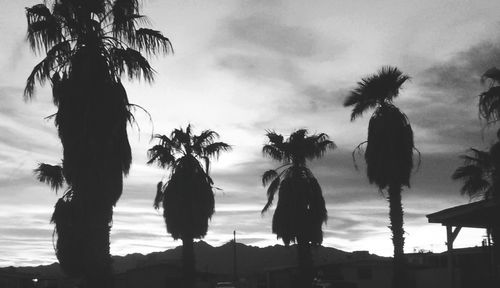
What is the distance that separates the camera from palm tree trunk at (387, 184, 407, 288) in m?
31.3

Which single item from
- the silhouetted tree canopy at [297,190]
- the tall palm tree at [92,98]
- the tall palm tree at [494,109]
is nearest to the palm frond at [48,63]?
the tall palm tree at [92,98]

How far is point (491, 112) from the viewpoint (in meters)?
24.0

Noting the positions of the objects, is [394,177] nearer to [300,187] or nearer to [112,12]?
[300,187]

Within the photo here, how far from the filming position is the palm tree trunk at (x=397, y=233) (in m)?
31.3

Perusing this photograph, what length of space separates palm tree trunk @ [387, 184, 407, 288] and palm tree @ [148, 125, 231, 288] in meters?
13.5

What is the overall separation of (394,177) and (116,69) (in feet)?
57.0

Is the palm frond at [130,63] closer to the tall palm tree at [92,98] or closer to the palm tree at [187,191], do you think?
the tall palm tree at [92,98]

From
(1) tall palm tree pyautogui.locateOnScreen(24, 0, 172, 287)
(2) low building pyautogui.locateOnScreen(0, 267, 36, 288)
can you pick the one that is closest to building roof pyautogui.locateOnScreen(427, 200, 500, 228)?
(1) tall palm tree pyautogui.locateOnScreen(24, 0, 172, 287)

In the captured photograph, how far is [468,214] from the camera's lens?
2517 centimetres

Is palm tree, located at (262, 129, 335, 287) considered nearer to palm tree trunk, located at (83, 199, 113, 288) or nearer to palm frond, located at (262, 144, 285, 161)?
palm frond, located at (262, 144, 285, 161)

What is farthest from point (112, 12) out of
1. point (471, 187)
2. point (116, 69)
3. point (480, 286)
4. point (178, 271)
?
point (178, 271)

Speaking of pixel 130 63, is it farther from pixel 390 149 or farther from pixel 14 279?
pixel 14 279

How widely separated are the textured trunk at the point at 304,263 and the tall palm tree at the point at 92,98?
26117 millimetres

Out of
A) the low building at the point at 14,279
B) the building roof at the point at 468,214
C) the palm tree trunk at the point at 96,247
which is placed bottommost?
the low building at the point at 14,279
